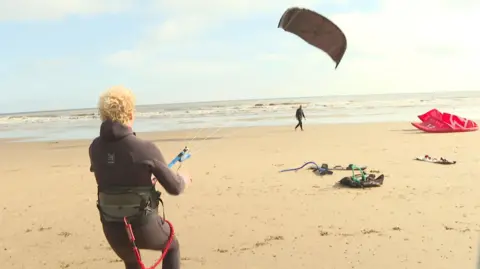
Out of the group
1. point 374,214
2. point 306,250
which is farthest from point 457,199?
point 306,250

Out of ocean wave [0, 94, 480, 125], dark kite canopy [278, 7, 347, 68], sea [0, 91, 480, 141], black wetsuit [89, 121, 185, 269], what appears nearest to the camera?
black wetsuit [89, 121, 185, 269]

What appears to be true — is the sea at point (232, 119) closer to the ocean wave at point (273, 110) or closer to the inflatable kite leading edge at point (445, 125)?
the ocean wave at point (273, 110)

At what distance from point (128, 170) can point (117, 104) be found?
1.42ft

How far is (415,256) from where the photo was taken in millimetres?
5168

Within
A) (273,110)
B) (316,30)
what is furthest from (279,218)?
(273,110)

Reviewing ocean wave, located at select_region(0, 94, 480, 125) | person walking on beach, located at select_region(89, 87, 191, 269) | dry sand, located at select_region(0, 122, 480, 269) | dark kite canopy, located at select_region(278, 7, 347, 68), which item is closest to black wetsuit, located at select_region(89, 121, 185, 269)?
person walking on beach, located at select_region(89, 87, 191, 269)

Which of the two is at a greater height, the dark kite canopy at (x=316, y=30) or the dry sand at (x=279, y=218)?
the dark kite canopy at (x=316, y=30)

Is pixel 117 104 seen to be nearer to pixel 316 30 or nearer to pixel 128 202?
pixel 128 202

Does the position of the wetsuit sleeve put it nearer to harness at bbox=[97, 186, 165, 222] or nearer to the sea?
harness at bbox=[97, 186, 165, 222]

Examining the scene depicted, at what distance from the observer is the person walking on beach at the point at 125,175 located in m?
2.98

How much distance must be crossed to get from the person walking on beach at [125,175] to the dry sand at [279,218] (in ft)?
7.39

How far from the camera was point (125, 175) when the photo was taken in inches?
118

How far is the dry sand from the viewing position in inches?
212

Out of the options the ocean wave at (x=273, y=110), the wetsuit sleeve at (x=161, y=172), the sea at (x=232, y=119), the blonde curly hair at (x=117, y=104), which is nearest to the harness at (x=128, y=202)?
the wetsuit sleeve at (x=161, y=172)
